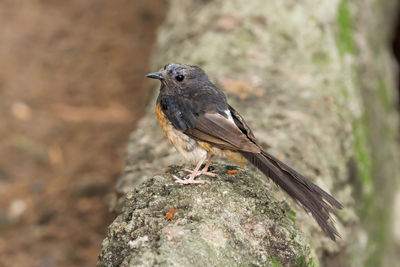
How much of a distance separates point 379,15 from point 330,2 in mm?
1458

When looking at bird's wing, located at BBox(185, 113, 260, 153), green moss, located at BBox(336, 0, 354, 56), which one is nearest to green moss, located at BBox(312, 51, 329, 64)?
green moss, located at BBox(336, 0, 354, 56)

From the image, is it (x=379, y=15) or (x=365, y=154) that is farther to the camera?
(x=379, y=15)

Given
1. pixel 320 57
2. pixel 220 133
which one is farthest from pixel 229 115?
pixel 320 57

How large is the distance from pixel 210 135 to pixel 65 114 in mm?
4436

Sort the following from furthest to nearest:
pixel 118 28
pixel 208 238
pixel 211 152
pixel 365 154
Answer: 1. pixel 118 28
2. pixel 365 154
3. pixel 211 152
4. pixel 208 238

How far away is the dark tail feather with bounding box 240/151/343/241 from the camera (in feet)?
9.39

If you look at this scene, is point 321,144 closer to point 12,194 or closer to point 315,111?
point 315,111

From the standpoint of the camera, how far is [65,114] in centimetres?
720

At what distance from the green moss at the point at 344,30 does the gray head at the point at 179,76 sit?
92.8 inches

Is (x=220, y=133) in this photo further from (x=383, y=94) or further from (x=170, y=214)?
(x=383, y=94)

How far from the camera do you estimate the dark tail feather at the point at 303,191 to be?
9.39ft

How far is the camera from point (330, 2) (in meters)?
5.65

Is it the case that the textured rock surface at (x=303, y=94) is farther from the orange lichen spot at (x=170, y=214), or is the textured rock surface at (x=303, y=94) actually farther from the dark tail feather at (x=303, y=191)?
the dark tail feather at (x=303, y=191)

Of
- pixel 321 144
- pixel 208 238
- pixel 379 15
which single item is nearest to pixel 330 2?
pixel 379 15
